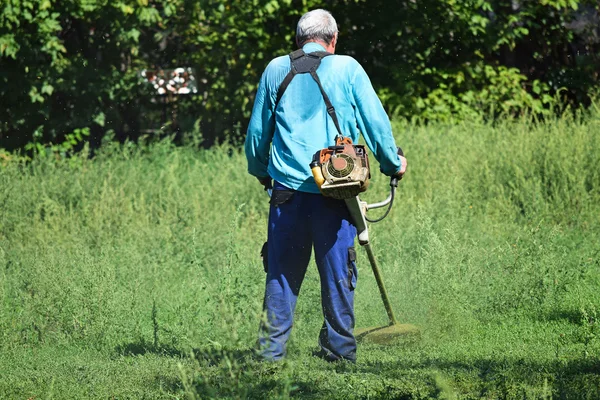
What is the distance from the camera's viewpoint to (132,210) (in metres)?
10.0

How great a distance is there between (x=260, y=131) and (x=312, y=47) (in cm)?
54

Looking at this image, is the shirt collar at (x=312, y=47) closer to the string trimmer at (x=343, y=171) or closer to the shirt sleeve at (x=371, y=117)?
the shirt sleeve at (x=371, y=117)

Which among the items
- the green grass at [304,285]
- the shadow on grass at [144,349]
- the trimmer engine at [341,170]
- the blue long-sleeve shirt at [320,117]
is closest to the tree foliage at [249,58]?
the green grass at [304,285]

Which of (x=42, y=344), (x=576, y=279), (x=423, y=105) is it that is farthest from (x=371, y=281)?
(x=423, y=105)

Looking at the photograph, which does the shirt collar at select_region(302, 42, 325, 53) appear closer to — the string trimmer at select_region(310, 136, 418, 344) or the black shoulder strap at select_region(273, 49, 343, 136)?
the black shoulder strap at select_region(273, 49, 343, 136)

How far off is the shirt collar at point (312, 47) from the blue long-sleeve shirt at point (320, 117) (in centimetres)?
1

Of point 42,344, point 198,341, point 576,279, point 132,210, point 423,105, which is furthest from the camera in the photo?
point 423,105

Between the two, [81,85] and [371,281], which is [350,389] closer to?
[371,281]

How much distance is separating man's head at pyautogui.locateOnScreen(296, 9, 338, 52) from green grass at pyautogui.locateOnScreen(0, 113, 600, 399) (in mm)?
1577

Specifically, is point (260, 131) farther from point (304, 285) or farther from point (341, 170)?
point (304, 285)

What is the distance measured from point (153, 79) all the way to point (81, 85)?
1.33 meters

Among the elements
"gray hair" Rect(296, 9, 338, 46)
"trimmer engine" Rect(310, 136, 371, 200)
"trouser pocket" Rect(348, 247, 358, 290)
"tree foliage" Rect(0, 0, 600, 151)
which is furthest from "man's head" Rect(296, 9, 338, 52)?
"tree foliage" Rect(0, 0, 600, 151)

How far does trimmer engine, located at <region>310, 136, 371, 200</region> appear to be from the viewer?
4.84 meters

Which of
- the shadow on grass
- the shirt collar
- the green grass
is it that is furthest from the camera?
the shadow on grass
